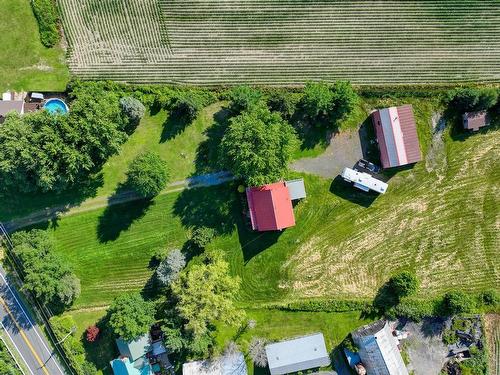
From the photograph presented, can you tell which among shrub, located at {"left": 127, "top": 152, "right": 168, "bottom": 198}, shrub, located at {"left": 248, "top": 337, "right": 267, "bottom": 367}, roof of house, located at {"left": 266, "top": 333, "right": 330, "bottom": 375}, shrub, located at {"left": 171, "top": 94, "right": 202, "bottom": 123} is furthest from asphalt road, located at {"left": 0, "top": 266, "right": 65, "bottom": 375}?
shrub, located at {"left": 171, "top": 94, "right": 202, "bottom": 123}

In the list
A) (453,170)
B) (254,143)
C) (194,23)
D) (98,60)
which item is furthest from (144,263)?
(453,170)

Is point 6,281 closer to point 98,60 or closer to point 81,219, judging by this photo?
point 81,219

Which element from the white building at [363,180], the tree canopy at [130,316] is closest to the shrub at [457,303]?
the white building at [363,180]

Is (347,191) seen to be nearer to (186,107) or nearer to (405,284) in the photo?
(405,284)

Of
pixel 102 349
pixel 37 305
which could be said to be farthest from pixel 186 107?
pixel 102 349

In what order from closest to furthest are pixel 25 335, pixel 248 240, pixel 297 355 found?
pixel 297 355, pixel 25 335, pixel 248 240

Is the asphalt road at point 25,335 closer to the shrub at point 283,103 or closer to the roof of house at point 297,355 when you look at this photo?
the roof of house at point 297,355

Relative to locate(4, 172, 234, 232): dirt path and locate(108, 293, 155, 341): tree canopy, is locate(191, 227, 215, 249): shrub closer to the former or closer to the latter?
locate(4, 172, 234, 232): dirt path
